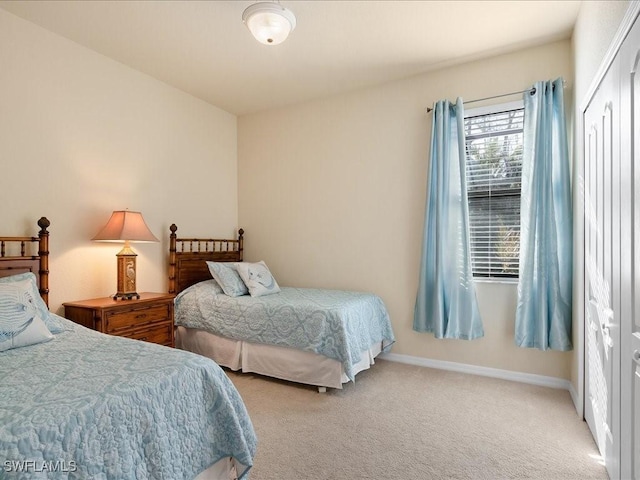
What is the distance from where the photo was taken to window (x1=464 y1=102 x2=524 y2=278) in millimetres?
3285

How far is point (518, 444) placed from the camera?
7.23ft

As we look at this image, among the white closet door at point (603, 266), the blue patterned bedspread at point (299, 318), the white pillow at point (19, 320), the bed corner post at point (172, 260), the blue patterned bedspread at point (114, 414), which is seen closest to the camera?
the blue patterned bedspread at point (114, 414)

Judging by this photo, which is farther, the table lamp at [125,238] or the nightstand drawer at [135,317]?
the table lamp at [125,238]

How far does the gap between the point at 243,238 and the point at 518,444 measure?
353cm

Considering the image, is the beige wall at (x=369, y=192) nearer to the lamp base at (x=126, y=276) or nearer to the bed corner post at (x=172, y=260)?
the bed corner post at (x=172, y=260)

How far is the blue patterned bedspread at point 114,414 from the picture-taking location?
1.13 m

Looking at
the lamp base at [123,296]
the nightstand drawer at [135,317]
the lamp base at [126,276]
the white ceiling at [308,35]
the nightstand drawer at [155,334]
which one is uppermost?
the white ceiling at [308,35]

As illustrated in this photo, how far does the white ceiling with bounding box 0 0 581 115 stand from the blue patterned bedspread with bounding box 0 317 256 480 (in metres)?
2.26

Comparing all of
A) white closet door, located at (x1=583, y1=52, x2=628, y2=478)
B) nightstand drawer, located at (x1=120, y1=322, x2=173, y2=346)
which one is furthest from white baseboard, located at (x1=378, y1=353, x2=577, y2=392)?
nightstand drawer, located at (x1=120, y1=322, x2=173, y2=346)

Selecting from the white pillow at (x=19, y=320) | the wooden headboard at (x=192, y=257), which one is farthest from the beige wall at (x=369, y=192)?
the white pillow at (x=19, y=320)

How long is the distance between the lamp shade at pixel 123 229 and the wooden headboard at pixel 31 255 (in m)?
0.38

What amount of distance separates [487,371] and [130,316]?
10.1 feet

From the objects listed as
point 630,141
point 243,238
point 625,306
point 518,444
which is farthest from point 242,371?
point 630,141

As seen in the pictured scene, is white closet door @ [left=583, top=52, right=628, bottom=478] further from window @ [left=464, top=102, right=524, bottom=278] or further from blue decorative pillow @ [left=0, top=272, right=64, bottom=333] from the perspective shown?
blue decorative pillow @ [left=0, top=272, right=64, bottom=333]
